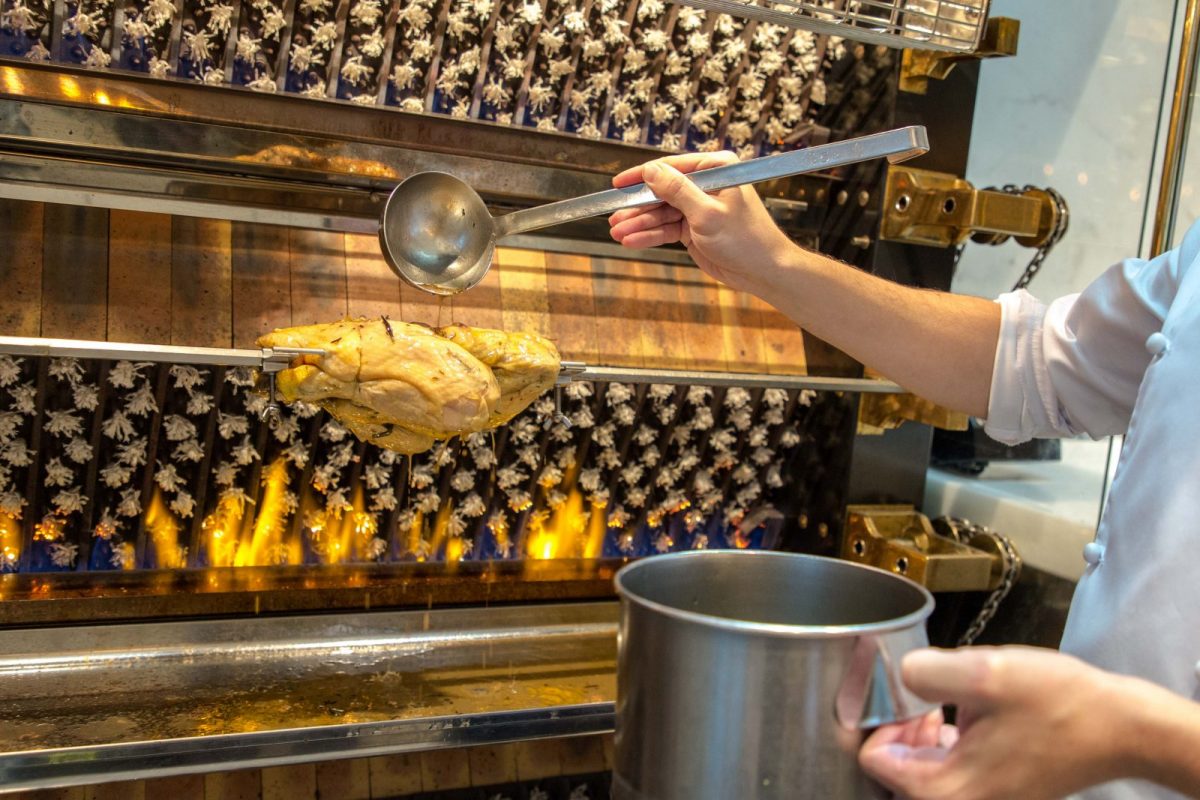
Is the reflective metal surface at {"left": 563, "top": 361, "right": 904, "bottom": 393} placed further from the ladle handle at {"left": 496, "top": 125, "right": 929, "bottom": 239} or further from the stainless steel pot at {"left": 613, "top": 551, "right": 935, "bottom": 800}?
the stainless steel pot at {"left": 613, "top": 551, "right": 935, "bottom": 800}

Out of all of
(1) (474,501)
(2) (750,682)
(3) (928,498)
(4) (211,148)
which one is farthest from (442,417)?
(3) (928,498)

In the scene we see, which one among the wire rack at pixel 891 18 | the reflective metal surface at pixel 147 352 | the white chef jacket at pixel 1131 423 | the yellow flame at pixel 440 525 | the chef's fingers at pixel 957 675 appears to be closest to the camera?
the chef's fingers at pixel 957 675

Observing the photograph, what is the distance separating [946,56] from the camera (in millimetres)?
2182

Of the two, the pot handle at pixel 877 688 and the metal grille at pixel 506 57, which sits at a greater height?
the metal grille at pixel 506 57

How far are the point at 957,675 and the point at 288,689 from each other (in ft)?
4.36

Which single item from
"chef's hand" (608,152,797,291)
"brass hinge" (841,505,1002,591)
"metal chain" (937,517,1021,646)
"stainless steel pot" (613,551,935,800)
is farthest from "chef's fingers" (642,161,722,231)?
"metal chain" (937,517,1021,646)

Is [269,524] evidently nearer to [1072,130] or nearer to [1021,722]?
[1021,722]

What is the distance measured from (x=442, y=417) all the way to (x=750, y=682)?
807mm

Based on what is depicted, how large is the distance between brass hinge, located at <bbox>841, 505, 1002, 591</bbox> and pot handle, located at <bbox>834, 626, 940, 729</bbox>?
1371 millimetres

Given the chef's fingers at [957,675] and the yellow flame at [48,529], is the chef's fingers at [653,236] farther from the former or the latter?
the yellow flame at [48,529]

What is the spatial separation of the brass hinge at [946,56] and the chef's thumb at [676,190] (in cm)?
92

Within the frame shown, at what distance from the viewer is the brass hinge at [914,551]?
7.21 feet

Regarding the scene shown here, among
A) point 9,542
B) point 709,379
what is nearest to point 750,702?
point 709,379

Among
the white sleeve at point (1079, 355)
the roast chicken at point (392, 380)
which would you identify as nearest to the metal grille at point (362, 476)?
the roast chicken at point (392, 380)
